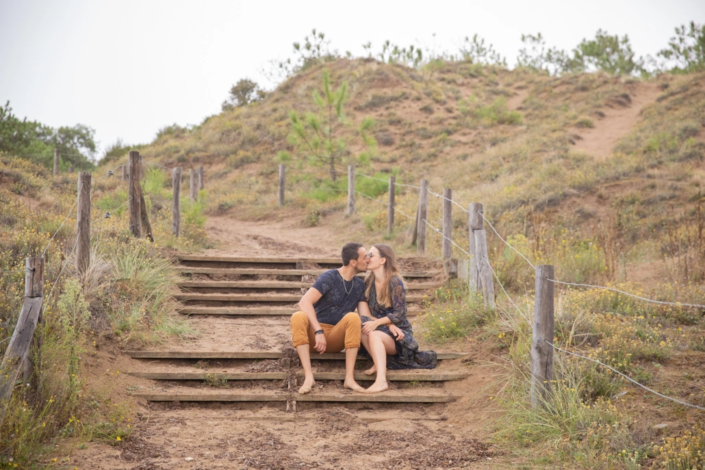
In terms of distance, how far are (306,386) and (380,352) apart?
2.56 feet

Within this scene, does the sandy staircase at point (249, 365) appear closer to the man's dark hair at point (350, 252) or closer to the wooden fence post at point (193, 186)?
the man's dark hair at point (350, 252)

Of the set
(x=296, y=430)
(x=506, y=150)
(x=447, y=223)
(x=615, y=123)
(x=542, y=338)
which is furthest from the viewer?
(x=615, y=123)

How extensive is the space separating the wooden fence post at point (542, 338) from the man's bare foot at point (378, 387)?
1385 millimetres

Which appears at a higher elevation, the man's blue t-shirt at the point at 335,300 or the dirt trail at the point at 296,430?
the man's blue t-shirt at the point at 335,300

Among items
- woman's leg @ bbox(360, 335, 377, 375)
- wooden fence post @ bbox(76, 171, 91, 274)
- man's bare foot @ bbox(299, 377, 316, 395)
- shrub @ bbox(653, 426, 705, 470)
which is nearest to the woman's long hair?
woman's leg @ bbox(360, 335, 377, 375)

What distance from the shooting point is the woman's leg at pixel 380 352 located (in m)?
5.32

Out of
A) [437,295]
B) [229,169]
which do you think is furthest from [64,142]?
[437,295]

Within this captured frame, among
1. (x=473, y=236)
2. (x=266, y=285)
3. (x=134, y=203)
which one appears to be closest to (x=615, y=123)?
(x=473, y=236)

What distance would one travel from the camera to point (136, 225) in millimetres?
8578

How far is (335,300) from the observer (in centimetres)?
573

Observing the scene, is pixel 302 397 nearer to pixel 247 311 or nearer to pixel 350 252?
pixel 350 252

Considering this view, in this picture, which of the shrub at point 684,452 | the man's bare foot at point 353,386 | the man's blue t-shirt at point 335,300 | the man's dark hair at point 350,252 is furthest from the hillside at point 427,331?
the man's dark hair at point 350,252

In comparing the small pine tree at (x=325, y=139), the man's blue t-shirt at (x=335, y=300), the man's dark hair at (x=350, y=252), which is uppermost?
the small pine tree at (x=325, y=139)

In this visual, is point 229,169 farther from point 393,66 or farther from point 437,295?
point 437,295
